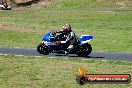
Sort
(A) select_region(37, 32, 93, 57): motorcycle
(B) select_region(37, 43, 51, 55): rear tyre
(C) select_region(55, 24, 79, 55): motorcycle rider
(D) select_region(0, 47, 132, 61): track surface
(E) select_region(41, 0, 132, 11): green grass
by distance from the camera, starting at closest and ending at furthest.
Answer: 1. (D) select_region(0, 47, 132, 61): track surface
2. (C) select_region(55, 24, 79, 55): motorcycle rider
3. (A) select_region(37, 32, 93, 57): motorcycle
4. (B) select_region(37, 43, 51, 55): rear tyre
5. (E) select_region(41, 0, 132, 11): green grass

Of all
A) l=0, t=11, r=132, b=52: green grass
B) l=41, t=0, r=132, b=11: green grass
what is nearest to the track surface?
l=0, t=11, r=132, b=52: green grass

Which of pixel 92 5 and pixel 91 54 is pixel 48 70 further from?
pixel 92 5

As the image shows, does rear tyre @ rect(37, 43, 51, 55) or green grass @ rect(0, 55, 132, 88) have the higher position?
green grass @ rect(0, 55, 132, 88)

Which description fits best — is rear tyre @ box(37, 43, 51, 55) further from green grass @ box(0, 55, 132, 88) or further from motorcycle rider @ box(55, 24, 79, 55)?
green grass @ box(0, 55, 132, 88)

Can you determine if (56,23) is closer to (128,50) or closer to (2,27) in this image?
(2,27)

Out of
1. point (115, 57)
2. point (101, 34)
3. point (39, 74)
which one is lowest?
point (101, 34)

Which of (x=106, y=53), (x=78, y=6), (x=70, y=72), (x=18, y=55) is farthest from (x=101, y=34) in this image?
(x=78, y=6)

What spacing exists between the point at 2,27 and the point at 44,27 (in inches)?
179

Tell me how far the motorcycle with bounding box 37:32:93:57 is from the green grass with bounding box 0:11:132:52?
3861mm

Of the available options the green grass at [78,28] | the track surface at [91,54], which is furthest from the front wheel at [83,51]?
the green grass at [78,28]

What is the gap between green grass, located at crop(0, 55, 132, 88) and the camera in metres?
15.5

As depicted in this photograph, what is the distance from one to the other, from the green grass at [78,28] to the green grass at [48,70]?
22.8 feet

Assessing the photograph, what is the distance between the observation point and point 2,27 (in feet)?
129

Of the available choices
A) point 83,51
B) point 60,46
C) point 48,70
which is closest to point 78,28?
point 60,46
